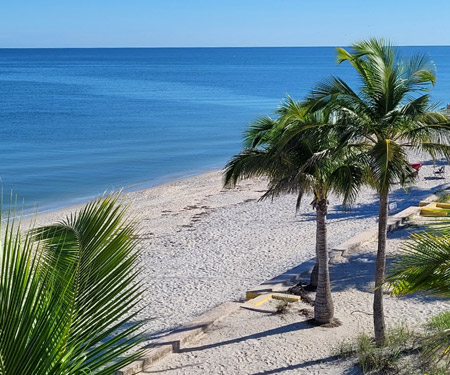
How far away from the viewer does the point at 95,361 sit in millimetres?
2760

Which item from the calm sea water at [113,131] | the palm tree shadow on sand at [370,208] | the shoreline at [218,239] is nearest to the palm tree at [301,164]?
the shoreline at [218,239]

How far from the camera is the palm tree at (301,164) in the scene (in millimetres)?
9164

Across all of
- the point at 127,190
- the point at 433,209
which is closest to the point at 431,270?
the point at 433,209

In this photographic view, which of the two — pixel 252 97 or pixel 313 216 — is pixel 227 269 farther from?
pixel 252 97

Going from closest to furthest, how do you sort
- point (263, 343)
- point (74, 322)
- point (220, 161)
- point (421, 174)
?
point (74, 322) → point (263, 343) → point (421, 174) → point (220, 161)

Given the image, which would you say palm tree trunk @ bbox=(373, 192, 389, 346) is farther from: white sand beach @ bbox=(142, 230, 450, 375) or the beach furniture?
the beach furniture

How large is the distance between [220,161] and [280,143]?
28640mm

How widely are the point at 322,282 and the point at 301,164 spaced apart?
2.03 m

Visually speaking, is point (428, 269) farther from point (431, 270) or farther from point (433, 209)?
point (433, 209)

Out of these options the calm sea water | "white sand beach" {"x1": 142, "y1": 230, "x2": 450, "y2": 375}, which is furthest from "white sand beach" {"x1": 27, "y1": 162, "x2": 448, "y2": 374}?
the calm sea water

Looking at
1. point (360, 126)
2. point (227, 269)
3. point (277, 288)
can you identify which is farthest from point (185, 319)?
point (360, 126)

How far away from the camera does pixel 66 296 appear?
2.69 meters

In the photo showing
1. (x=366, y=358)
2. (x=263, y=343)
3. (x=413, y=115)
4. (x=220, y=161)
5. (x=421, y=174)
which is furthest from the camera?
(x=220, y=161)

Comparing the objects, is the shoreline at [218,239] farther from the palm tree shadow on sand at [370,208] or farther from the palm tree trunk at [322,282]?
the palm tree trunk at [322,282]
